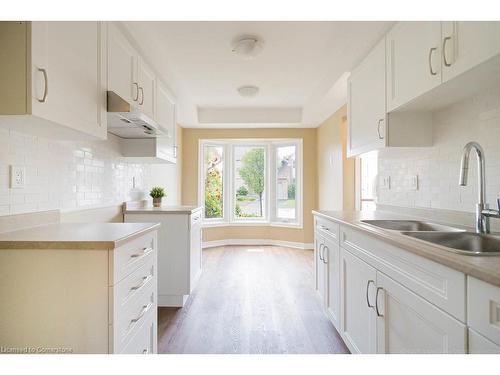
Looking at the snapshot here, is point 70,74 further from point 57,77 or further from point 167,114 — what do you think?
point 167,114

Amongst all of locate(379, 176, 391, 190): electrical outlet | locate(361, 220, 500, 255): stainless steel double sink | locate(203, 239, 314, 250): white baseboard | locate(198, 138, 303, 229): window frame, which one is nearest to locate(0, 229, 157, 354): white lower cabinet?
locate(361, 220, 500, 255): stainless steel double sink

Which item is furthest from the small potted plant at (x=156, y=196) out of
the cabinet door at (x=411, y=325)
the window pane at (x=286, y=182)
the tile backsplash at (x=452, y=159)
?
the window pane at (x=286, y=182)

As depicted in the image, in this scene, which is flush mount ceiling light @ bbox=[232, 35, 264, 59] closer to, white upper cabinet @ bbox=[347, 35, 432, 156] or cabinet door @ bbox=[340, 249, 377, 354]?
white upper cabinet @ bbox=[347, 35, 432, 156]

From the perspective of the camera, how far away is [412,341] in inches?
44.7

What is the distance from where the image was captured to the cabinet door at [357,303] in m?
1.48

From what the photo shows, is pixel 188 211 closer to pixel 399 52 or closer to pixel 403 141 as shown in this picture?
pixel 403 141

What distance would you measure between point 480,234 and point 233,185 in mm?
4373

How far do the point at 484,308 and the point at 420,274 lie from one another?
286mm

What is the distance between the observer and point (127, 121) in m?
2.05

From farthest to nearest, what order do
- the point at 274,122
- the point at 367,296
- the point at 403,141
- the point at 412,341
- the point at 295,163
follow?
the point at 295,163, the point at 274,122, the point at 403,141, the point at 367,296, the point at 412,341

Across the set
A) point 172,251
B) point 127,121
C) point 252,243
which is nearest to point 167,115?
point 127,121

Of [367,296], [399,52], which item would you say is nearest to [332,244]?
[367,296]

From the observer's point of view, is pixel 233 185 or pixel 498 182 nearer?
pixel 498 182
